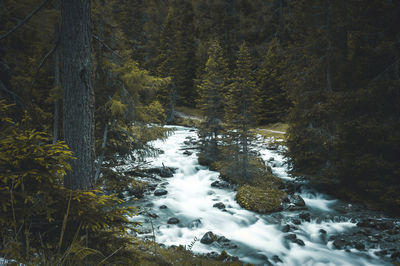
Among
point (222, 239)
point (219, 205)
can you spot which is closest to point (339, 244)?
point (222, 239)

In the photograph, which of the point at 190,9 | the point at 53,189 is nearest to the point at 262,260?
the point at 53,189

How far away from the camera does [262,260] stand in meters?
9.24

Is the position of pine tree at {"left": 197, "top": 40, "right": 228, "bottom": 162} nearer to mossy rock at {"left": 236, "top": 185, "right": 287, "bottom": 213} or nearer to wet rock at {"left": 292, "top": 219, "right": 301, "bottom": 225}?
mossy rock at {"left": 236, "top": 185, "right": 287, "bottom": 213}

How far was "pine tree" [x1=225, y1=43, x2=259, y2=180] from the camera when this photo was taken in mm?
15703

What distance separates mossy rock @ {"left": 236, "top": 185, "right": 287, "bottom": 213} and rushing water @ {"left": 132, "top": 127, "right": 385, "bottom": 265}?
394 mm

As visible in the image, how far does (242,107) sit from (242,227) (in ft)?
25.8

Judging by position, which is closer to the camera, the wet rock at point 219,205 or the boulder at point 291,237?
the boulder at point 291,237

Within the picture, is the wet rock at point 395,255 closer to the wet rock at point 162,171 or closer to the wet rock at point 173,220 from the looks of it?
the wet rock at point 173,220

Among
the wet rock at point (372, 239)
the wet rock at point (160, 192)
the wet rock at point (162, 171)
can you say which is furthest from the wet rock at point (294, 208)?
the wet rock at point (162, 171)

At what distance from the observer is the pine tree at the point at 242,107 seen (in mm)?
15703

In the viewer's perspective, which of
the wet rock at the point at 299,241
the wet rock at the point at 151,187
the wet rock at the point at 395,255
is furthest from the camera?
the wet rock at the point at 151,187

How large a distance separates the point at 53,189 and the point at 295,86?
16350 millimetres

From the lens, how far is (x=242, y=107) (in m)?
16.1

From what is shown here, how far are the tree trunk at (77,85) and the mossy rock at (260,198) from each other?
11.1 metres
